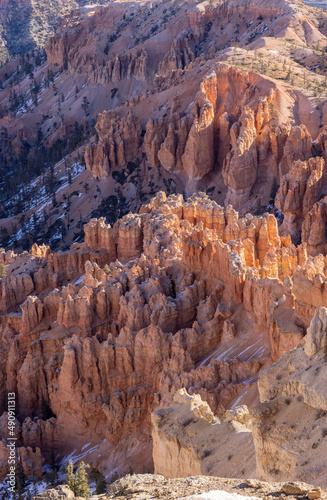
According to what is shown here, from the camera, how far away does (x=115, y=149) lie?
8138 cm

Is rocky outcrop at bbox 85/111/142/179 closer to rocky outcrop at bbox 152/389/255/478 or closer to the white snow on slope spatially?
rocky outcrop at bbox 152/389/255/478

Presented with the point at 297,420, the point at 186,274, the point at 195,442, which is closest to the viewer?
the point at 297,420

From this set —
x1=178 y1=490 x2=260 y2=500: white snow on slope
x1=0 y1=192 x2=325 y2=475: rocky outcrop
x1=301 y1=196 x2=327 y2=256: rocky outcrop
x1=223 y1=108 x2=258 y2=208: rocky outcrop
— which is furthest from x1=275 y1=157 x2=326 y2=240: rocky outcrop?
x1=178 y1=490 x2=260 y2=500: white snow on slope

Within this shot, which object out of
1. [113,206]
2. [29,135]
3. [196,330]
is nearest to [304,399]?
[196,330]

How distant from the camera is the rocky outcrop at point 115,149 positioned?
80625 mm

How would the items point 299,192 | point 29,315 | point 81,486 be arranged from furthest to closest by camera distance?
point 299,192, point 29,315, point 81,486

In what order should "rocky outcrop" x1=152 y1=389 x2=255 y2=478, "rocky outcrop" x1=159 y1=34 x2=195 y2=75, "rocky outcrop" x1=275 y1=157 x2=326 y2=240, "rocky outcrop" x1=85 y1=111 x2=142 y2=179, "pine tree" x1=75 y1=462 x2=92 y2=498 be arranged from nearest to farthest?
"rocky outcrop" x1=152 y1=389 x2=255 y2=478 < "pine tree" x1=75 y1=462 x2=92 y2=498 < "rocky outcrop" x1=275 y1=157 x2=326 y2=240 < "rocky outcrop" x1=85 y1=111 x2=142 y2=179 < "rocky outcrop" x1=159 y1=34 x2=195 y2=75

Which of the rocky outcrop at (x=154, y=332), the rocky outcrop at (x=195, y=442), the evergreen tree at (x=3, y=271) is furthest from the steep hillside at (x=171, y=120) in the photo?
the rocky outcrop at (x=195, y=442)

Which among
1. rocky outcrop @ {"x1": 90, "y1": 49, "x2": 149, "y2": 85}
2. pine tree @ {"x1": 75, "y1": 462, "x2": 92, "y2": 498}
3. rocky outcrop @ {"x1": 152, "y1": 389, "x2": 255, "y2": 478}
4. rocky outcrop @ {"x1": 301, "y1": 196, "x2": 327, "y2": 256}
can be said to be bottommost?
rocky outcrop @ {"x1": 301, "y1": 196, "x2": 327, "y2": 256}

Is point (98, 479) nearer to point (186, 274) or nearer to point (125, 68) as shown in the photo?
point (186, 274)

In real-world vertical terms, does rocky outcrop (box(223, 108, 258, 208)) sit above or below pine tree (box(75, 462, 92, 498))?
below

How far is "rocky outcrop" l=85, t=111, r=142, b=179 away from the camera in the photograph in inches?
3174

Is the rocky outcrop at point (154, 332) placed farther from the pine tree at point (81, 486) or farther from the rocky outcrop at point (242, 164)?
the rocky outcrop at point (242, 164)

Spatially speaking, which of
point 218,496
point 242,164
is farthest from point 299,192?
point 218,496
